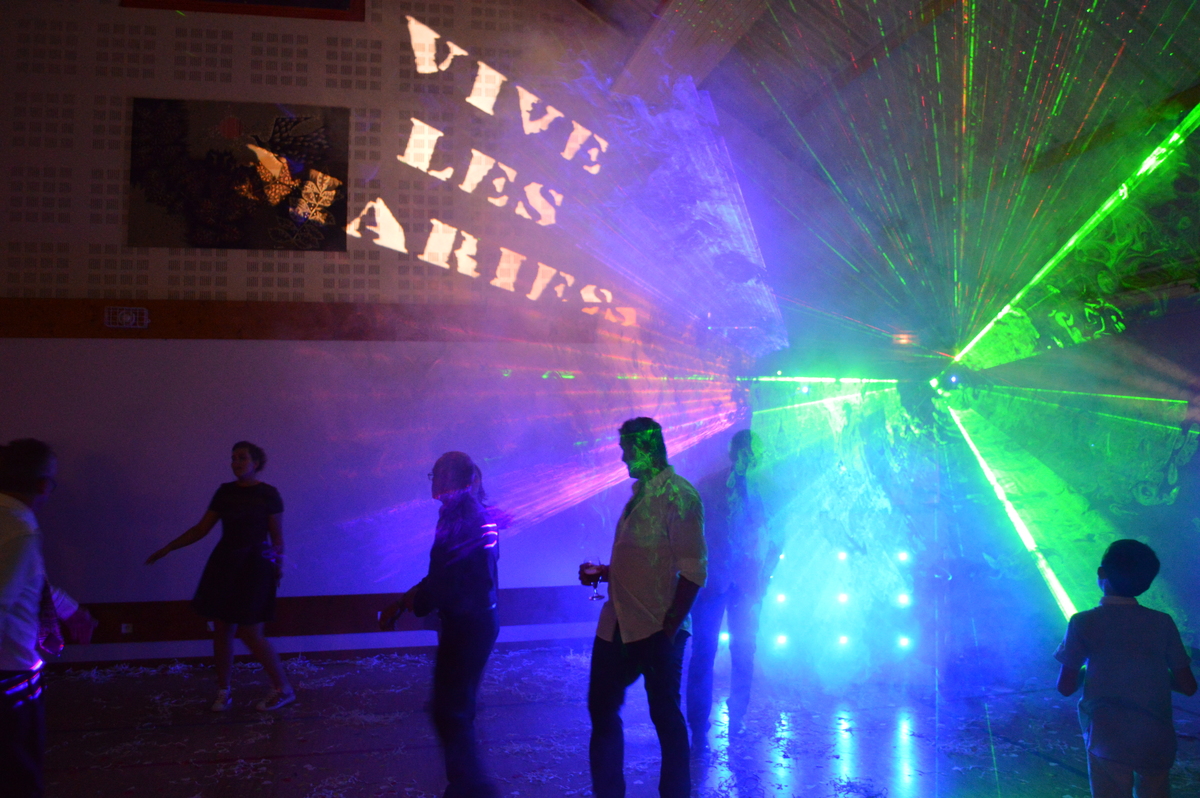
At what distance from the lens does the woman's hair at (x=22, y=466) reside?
204cm

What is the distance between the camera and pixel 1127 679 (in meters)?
1.95

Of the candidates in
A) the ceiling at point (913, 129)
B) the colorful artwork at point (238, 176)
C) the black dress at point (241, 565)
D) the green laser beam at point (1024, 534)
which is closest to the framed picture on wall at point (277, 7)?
the colorful artwork at point (238, 176)

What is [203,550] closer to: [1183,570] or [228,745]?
[228,745]

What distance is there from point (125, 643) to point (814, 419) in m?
4.58

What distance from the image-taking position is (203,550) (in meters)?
4.48

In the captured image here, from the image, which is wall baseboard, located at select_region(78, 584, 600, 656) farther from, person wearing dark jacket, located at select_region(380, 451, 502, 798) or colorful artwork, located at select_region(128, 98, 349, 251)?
colorful artwork, located at select_region(128, 98, 349, 251)

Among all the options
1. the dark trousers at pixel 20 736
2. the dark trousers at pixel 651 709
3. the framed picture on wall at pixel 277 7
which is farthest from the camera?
the framed picture on wall at pixel 277 7

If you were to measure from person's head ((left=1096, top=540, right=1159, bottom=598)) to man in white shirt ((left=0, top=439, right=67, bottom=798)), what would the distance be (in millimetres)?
3049

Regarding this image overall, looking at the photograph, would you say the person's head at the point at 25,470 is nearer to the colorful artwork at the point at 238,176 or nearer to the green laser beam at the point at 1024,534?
the colorful artwork at the point at 238,176

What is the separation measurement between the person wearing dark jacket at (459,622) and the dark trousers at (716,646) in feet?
3.14

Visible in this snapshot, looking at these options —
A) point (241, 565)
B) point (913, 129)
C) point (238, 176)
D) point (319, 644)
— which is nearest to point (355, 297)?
point (238, 176)

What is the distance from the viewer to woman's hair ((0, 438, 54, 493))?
204 cm

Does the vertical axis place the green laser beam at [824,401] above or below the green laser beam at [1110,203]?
below

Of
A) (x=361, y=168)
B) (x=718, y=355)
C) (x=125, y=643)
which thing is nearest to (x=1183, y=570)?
(x=718, y=355)
